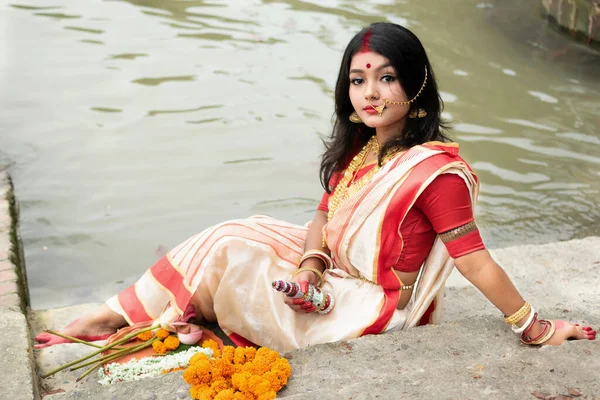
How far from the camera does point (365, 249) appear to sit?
103 inches

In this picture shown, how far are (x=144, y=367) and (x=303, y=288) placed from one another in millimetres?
651

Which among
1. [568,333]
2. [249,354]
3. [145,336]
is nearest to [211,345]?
[145,336]

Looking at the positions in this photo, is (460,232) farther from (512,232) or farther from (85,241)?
(85,241)

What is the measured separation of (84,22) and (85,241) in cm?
376

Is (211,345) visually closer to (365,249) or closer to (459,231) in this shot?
(365,249)

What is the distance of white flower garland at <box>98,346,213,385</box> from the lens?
268 cm

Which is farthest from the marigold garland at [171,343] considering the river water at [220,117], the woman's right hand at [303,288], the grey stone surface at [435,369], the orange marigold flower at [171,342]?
the river water at [220,117]

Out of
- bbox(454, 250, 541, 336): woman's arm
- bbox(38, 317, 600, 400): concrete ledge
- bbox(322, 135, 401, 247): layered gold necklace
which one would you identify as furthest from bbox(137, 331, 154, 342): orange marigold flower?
bbox(454, 250, 541, 336): woman's arm

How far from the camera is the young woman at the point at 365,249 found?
242cm

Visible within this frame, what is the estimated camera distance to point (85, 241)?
14.5 feet

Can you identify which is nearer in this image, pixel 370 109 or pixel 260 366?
pixel 260 366

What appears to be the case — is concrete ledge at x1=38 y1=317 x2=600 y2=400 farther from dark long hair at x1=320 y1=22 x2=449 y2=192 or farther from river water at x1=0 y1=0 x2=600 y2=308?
river water at x1=0 y1=0 x2=600 y2=308

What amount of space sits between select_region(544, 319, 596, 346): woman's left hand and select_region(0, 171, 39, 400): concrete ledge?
1.73 meters

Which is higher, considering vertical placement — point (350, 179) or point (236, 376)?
point (350, 179)
